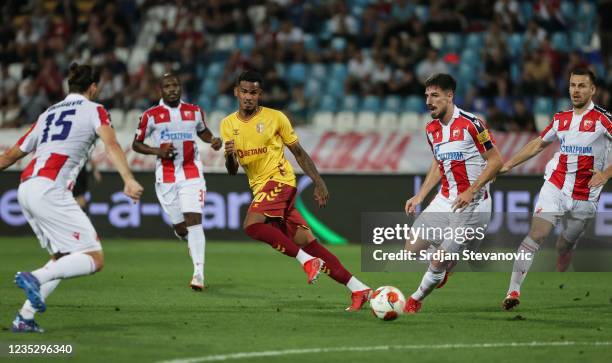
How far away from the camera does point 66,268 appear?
26.5 ft

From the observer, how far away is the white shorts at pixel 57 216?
8.16m

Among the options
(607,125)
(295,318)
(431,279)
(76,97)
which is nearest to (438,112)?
(431,279)

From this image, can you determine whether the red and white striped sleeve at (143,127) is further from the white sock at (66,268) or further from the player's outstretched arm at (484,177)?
the white sock at (66,268)

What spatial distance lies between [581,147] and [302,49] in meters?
11.8

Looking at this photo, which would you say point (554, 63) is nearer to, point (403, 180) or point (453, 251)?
point (403, 180)

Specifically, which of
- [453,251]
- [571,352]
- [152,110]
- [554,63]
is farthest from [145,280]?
[554,63]

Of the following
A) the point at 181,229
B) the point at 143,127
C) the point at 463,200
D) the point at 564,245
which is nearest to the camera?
the point at 463,200

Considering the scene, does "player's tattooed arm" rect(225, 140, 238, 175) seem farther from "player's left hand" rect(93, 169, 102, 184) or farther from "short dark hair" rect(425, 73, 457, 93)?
"player's left hand" rect(93, 169, 102, 184)

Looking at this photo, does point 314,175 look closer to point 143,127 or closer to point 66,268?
point 66,268

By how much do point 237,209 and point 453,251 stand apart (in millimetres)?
9347

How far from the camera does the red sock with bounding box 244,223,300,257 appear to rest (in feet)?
32.0

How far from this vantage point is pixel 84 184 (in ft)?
58.5

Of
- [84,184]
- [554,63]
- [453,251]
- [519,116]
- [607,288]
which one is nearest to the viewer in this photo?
[453,251]

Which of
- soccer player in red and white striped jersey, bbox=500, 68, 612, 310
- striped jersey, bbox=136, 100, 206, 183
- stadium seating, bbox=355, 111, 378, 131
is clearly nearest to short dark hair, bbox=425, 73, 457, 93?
soccer player in red and white striped jersey, bbox=500, 68, 612, 310
